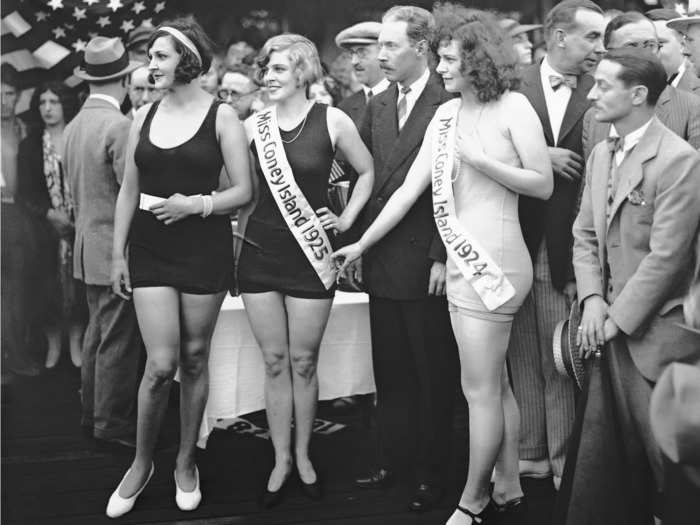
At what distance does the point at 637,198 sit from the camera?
9.84 ft

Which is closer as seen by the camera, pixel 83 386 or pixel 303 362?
pixel 303 362

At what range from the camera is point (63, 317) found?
5.63 m

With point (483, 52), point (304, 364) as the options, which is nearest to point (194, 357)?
point (304, 364)

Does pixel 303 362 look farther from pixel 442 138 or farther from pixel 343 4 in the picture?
pixel 343 4

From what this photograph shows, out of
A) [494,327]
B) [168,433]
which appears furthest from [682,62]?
[168,433]

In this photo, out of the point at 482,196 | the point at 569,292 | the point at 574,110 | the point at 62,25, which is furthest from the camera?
the point at 62,25

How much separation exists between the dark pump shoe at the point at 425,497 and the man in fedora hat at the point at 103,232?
1418 millimetres

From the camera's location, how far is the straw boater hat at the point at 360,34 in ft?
14.6

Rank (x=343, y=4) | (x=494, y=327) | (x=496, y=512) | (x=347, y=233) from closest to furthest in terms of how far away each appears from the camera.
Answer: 1. (x=494, y=327)
2. (x=496, y=512)
3. (x=347, y=233)
4. (x=343, y=4)

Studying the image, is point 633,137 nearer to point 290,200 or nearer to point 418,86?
point 418,86

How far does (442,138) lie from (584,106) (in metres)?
0.64

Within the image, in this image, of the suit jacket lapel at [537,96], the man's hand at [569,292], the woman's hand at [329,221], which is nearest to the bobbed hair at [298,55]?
the woman's hand at [329,221]

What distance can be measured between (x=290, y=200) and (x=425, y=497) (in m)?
1.21

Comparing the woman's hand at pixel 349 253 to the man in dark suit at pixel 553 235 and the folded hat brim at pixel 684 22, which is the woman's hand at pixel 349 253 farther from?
the folded hat brim at pixel 684 22
